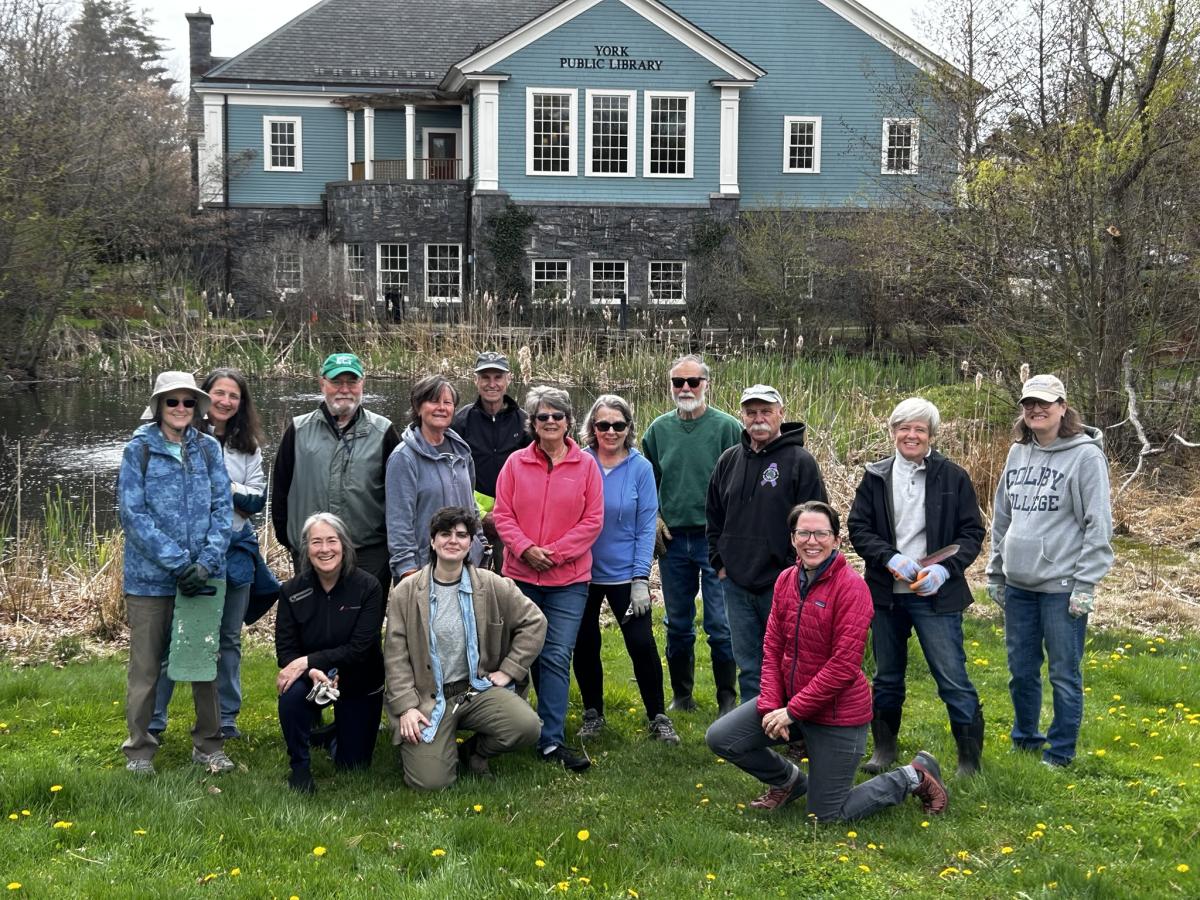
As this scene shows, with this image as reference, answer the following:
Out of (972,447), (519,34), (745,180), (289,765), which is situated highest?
(519,34)

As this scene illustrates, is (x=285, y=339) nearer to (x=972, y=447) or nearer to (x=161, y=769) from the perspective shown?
(x=972, y=447)

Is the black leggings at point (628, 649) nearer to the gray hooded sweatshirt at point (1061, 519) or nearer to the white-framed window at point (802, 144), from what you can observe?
the gray hooded sweatshirt at point (1061, 519)

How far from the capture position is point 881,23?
113 ft

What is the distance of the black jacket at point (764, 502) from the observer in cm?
600

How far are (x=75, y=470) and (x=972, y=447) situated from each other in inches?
396

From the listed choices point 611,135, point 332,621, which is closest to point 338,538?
point 332,621

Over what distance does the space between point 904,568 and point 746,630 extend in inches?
36.0

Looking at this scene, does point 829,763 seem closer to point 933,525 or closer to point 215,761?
point 933,525

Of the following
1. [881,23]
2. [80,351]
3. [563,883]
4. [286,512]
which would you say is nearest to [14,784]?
[286,512]

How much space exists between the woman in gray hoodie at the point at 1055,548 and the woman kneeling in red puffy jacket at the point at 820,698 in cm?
80

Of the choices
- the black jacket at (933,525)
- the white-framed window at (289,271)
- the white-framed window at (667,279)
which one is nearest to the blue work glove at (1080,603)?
the black jacket at (933,525)

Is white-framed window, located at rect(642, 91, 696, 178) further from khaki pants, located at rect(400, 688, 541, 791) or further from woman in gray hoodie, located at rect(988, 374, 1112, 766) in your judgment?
khaki pants, located at rect(400, 688, 541, 791)

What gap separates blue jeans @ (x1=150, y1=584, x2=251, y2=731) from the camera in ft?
Answer: 20.7

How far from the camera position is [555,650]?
6184 mm
